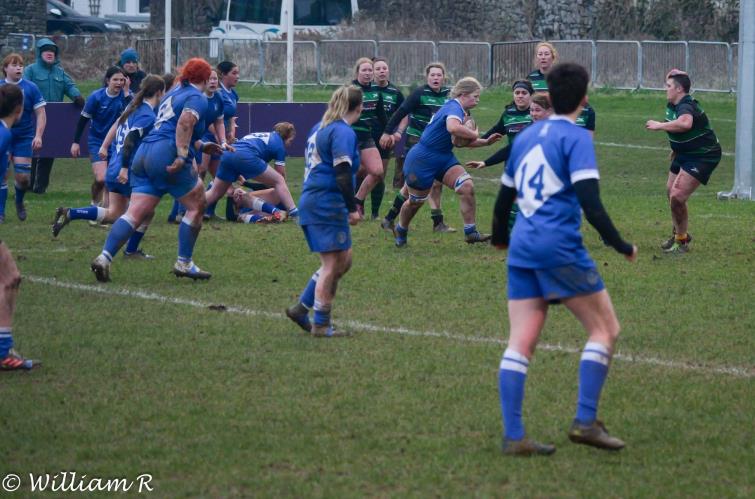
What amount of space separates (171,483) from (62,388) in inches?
80.6

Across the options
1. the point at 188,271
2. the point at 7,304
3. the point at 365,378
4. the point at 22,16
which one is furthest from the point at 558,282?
the point at 22,16

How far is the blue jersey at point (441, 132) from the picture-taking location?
1342cm

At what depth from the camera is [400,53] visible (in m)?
38.7

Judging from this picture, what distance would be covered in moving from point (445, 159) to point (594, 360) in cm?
748

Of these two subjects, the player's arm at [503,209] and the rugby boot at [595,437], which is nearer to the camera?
the rugby boot at [595,437]

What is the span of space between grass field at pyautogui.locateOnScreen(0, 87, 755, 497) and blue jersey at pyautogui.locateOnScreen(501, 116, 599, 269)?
100 centimetres

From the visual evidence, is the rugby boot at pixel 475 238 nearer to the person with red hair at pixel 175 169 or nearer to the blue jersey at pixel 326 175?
the person with red hair at pixel 175 169

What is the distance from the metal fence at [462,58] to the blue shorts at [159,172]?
23.0m

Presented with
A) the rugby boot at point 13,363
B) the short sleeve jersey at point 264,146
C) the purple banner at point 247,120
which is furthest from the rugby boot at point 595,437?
the purple banner at point 247,120

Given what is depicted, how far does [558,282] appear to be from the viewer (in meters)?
6.42

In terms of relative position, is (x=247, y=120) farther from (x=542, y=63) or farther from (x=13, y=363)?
(x=13, y=363)

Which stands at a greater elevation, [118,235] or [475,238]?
[118,235]

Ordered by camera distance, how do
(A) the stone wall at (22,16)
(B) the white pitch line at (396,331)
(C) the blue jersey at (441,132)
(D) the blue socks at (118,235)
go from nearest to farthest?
(B) the white pitch line at (396,331), (D) the blue socks at (118,235), (C) the blue jersey at (441,132), (A) the stone wall at (22,16)

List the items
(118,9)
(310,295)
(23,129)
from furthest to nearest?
(118,9) < (23,129) < (310,295)
